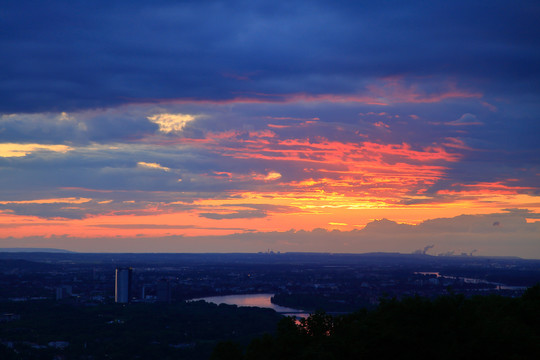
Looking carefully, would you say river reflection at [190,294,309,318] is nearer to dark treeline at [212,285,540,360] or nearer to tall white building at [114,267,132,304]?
tall white building at [114,267,132,304]

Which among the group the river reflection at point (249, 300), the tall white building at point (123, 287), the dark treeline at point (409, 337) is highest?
the dark treeline at point (409, 337)

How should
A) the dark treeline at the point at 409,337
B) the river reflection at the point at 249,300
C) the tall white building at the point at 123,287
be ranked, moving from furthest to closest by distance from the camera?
the tall white building at the point at 123,287, the river reflection at the point at 249,300, the dark treeline at the point at 409,337

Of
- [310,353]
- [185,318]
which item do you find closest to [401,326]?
[310,353]

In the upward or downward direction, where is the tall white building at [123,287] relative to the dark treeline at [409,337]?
downward

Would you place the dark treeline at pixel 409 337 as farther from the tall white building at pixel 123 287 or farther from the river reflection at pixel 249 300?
the tall white building at pixel 123 287

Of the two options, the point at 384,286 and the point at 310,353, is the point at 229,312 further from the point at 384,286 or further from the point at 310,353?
the point at 310,353

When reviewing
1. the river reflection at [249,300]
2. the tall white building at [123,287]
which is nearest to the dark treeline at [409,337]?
the river reflection at [249,300]

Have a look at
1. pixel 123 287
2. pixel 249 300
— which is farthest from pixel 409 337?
pixel 249 300

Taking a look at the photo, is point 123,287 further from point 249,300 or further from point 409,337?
point 409,337
